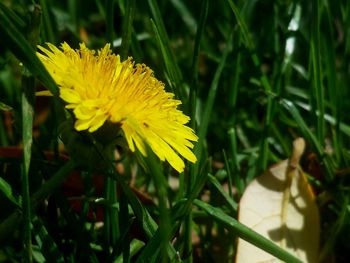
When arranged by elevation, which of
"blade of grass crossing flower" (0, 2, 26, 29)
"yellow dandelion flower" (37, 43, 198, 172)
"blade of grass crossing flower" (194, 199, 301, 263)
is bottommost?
"blade of grass crossing flower" (194, 199, 301, 263)

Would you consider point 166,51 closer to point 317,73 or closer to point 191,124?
point 191,124

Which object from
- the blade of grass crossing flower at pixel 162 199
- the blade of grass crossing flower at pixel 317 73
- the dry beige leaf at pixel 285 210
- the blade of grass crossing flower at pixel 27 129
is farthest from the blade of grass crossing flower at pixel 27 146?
the blade of grass crossing flower at pixel 317 73

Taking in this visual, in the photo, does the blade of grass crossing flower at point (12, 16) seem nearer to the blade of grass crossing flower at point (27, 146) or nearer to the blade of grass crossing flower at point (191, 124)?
the blade of grass crossing flower at point (27, 146)

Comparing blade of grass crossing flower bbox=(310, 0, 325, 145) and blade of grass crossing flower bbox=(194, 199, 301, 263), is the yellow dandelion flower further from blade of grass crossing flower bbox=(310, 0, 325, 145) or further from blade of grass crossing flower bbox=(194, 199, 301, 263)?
blade of grass crossing flower bbox=(310, 0, 325, 145)

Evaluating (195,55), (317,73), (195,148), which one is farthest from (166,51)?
(317,73)

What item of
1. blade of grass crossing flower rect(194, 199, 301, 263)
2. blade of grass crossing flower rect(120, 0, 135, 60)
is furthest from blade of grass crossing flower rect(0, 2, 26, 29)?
blade of grass crossing flower rect(194, 199, 301, 263)

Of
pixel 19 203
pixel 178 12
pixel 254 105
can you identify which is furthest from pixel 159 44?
pixel 178 12

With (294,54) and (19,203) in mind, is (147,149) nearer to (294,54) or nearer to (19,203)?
(19,203)
